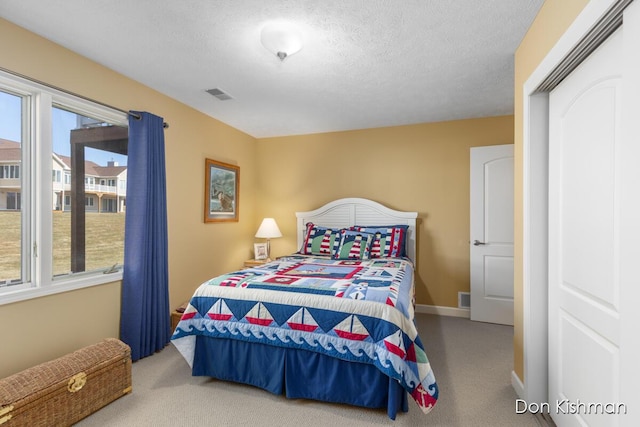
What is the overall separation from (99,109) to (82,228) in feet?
3.20

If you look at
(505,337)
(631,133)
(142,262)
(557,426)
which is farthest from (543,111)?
(142,262)

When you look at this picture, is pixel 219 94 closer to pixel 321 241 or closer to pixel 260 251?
pixel 321 241

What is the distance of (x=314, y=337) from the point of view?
2033 millimetres

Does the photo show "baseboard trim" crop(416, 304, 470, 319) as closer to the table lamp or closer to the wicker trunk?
the table lamp

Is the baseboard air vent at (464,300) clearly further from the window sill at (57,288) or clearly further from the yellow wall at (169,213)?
the window sill at (57,288)

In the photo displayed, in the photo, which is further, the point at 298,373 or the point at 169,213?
the point at 169,213

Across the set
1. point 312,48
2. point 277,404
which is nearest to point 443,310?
point 277,404

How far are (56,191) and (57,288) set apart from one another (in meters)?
0.71

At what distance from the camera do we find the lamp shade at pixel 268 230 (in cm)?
429

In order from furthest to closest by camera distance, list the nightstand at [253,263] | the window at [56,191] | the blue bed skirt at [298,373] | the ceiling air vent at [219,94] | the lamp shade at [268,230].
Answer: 1. the lamp shade at [268,230]
2. the nightstand at [253,263]
3. the ceiling air vent at [219,94]
4. the window at [56,191]
5. the blue bed skirt at [298,373]

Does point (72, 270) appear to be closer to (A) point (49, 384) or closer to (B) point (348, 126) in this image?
(A) point (49, 384)

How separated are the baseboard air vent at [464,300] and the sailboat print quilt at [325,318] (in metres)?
1.64

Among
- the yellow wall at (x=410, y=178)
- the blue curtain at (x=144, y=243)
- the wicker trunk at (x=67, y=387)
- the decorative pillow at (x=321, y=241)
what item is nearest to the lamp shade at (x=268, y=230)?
the yellow wall at (x=410, y=178)

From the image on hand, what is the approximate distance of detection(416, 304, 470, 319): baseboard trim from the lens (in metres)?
3.83
